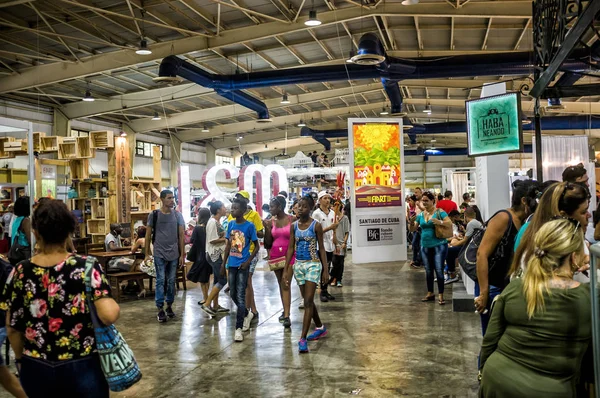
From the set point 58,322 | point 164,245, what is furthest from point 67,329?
point 164,245

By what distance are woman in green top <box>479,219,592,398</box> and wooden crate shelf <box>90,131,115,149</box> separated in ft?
36.5

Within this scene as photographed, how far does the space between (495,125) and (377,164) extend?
19.5 feet

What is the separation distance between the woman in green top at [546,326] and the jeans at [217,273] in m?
5.20

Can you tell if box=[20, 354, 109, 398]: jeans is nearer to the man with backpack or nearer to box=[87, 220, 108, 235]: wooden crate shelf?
the man with backpack

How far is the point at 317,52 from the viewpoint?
1538cm

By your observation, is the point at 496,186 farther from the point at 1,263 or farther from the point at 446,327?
the point at 1,263

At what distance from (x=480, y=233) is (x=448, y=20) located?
32.5ft

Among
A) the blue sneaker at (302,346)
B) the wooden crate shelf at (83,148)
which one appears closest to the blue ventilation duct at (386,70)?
the wooden crate shelf at (83,148)

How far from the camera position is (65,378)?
2.38 metres

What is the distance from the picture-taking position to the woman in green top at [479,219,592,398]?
2.05 m

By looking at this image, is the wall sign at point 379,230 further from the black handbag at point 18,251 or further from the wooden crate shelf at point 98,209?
the black handbag at point 18,251

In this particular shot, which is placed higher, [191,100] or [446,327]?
[191,100]

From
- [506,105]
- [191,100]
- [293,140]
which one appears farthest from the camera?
[293,140]

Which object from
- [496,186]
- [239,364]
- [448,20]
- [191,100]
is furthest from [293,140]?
[239,364]
